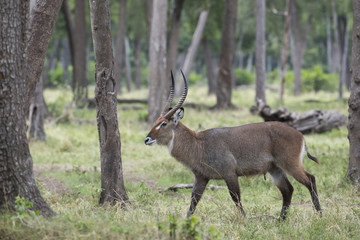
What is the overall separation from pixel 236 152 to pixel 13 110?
9.84ft

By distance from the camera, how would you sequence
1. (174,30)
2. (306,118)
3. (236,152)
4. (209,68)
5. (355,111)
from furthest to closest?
(209,68) < (174,30) < (306,118) < (355,111) < (236,152)

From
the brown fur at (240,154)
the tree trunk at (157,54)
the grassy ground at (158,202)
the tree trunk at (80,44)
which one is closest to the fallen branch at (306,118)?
the grassy ground at (158,202)

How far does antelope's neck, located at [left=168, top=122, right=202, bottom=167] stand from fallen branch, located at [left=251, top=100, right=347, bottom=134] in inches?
276

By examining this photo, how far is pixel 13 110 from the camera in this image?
15.9 ft

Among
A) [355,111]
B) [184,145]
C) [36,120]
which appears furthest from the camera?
[36,120]

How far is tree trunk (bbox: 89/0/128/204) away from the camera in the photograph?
6.73 m

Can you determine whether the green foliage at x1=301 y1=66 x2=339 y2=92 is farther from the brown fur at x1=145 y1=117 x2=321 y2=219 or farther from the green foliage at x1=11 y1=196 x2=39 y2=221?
the green foliage at x1=11 y1=196 x2=39 y2=221

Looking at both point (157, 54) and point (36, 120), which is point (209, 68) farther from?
point (36, 120)

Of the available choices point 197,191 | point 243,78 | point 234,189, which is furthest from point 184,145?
point 243,78

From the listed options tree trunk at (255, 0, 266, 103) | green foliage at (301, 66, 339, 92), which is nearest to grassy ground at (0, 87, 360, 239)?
tree trunk at (255, 0, 266, 103)

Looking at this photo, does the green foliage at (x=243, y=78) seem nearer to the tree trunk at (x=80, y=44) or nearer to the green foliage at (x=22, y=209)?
the tree trunk at (x=80, y=44)

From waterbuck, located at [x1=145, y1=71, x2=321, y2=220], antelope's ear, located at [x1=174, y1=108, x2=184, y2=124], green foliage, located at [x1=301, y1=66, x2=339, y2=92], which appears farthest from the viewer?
green foliage, located at [x1=301, y1=66, x2=339, y2=92]

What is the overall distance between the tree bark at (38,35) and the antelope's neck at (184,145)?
202 centimetres

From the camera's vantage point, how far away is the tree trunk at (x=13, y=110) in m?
4.79
